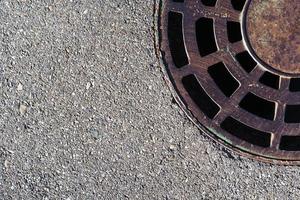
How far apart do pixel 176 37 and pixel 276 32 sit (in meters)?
0.39

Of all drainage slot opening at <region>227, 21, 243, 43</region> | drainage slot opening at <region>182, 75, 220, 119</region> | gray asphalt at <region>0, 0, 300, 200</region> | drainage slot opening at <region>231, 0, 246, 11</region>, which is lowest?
gray asphalt at <region>0, 0, 300, 200</region>

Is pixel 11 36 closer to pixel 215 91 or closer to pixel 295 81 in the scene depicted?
pixel 215 91

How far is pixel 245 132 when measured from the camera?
2062 millimetres

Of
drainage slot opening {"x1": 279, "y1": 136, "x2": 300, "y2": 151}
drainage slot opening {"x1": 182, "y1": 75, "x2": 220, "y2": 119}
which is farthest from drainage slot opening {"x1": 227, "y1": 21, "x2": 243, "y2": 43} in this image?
drainage slot opening {"x1": 279, "y1": 136, "x2": 300, "y2": 151}

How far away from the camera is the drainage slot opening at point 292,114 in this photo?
2.04 m

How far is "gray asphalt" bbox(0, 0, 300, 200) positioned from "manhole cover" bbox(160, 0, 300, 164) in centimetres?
6

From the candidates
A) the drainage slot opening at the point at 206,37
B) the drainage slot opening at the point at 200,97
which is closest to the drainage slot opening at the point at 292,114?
the drainage slot opening at the point at 200,97

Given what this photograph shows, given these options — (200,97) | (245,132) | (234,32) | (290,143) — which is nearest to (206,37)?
(234,32)

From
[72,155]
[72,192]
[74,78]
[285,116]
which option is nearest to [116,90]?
[74,78]

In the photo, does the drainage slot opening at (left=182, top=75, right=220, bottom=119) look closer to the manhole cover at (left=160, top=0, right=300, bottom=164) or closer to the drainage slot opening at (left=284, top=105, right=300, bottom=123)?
the manhole cover at (left=160, top=0, right=300, bottom=164)

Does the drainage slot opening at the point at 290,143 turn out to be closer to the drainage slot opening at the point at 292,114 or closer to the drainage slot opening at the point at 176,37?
the drainage slot opening at the point at 292,114

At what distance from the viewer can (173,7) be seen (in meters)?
2.00

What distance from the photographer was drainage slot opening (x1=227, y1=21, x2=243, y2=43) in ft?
6.73

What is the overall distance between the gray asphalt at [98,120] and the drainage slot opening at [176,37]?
0.24 ft
